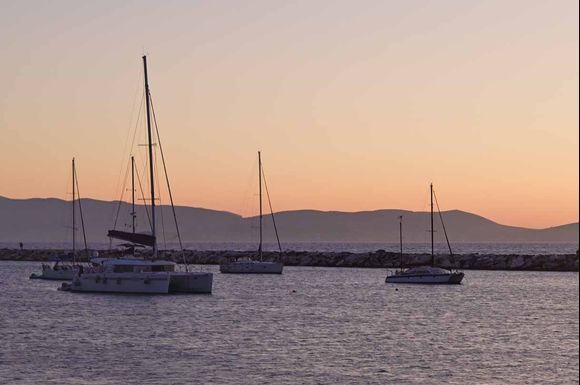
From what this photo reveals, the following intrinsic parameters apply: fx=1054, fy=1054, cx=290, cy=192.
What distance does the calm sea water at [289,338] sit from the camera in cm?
2878

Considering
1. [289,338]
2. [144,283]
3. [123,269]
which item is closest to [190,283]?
[144,283]

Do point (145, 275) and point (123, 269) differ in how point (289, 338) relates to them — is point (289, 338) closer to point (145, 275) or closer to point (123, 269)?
point (145, 275)

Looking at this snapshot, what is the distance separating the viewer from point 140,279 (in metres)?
55.0

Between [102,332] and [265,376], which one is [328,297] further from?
[265,376]

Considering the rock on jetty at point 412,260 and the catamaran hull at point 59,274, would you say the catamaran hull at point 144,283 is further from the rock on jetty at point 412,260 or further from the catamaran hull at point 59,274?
the rock on jetty at point 412,260

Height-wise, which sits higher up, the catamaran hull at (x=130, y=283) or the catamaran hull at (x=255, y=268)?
the catamaran hull at (x=255, y=268)

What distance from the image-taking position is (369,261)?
11138 centimetres

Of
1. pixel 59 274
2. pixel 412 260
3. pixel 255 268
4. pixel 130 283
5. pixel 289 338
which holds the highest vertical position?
pixel 412 260

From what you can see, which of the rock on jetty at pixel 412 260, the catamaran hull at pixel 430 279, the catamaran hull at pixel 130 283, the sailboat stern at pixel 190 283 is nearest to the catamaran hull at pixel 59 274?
the rock on jetty at pixel 412 260

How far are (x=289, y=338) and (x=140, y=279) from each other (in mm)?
19420

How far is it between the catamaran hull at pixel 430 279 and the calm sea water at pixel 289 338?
8.65m

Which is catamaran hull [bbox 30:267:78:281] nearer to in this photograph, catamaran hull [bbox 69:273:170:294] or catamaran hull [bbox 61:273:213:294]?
catamaran hull [bbox 61:273:213:294]

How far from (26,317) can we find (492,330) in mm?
19871

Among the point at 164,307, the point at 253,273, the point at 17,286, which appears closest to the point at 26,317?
the point at 164,307
